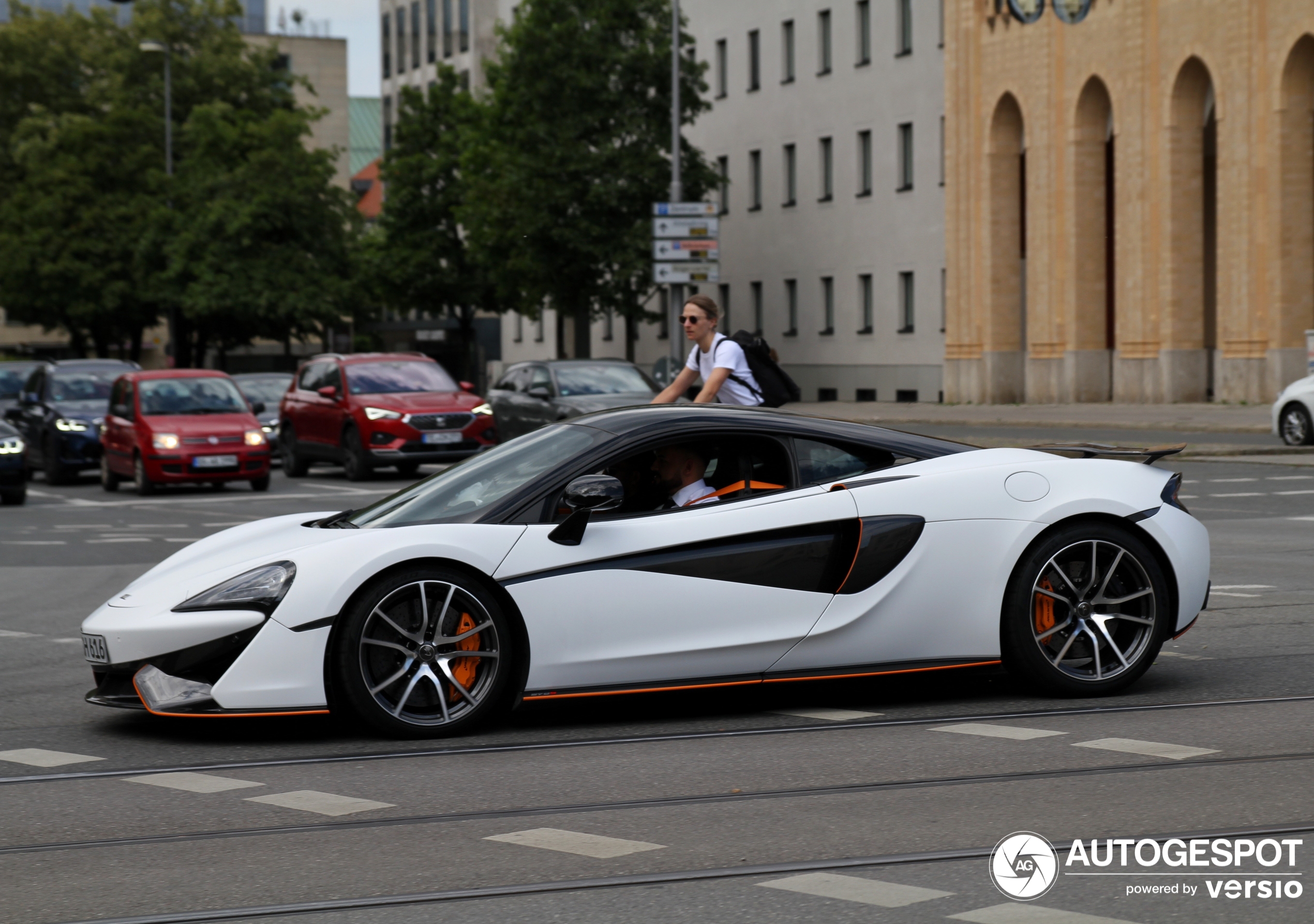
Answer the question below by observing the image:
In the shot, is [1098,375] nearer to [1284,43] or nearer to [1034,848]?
[1284,43]

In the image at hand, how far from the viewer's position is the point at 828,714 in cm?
781

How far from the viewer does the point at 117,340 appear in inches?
2832

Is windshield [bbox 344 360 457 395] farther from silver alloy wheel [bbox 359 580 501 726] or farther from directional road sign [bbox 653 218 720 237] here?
silver alloy wheel [bbox 359 580 501 726]

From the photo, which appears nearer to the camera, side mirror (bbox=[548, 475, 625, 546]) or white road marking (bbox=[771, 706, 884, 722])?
side mirror (bbox=[548, 475, 625, 546])

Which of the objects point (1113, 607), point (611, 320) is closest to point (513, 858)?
point (1113, 607)

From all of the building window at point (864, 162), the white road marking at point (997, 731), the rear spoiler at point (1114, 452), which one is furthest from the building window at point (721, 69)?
the white road marking at point (997, 731)

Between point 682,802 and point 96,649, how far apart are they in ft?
8.57

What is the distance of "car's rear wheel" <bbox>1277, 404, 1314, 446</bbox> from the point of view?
26.9 meters

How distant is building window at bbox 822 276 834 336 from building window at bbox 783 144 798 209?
3155 mm

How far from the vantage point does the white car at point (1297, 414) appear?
26.8 m

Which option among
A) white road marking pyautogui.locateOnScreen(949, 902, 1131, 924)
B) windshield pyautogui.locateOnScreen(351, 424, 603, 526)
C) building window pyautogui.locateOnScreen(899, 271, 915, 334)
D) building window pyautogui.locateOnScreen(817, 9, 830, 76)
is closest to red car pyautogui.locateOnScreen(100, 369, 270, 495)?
A: windshield pyautogui.locateOnScreen(351, 424, 603, 526)

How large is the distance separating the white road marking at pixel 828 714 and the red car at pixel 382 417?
18357 millimetres

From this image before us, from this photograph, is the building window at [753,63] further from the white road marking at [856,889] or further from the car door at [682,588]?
the white road marking at [856,889]

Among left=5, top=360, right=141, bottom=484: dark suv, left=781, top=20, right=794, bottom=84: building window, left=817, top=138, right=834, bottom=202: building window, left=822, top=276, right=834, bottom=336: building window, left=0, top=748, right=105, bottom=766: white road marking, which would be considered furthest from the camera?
left=781, top=20, right=794, bottom=84: building window
